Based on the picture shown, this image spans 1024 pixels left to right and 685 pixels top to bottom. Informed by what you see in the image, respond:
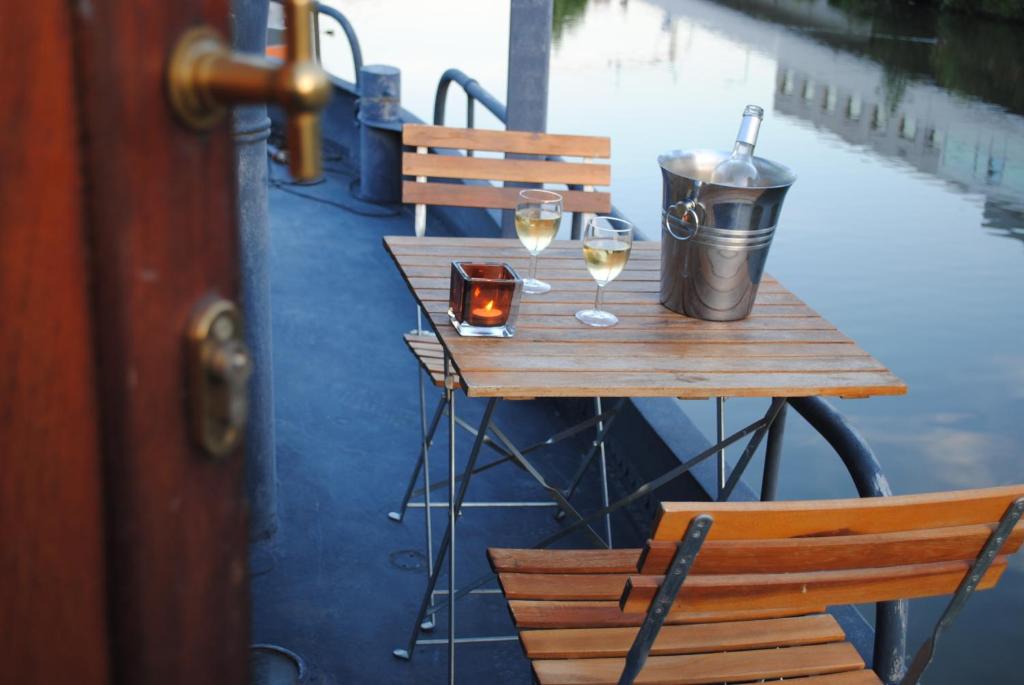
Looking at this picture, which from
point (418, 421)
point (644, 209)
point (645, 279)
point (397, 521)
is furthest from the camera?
point (644, 209)

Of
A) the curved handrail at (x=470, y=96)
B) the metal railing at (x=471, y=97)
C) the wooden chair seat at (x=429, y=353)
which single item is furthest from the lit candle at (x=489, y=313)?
the curved handrail at (x=470, y=96)

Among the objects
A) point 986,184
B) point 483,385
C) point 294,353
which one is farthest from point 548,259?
point 986,184

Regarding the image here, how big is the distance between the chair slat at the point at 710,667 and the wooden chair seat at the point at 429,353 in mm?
836

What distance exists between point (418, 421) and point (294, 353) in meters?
0.69

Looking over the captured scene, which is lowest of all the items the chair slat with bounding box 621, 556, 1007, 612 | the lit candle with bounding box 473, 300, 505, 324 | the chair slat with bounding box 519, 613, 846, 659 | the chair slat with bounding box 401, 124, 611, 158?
Answer: the chair slat with bounding box 519, 613, 846, 659

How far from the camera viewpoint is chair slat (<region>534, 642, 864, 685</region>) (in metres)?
1.57

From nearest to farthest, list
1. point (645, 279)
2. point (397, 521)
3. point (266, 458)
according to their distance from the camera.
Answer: point (645, 279) → point (266, 458) → point (397, 521)

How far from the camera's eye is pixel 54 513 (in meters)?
0.56

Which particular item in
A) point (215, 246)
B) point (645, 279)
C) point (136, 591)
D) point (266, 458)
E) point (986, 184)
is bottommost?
point (986, 184)

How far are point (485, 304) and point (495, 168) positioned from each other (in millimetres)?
1131

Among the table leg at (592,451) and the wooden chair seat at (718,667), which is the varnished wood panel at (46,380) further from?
the table leg at (592,451)

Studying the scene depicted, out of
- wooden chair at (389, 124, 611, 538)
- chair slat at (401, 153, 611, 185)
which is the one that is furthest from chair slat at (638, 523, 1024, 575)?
chair slat at (401, 153, 611, 185)

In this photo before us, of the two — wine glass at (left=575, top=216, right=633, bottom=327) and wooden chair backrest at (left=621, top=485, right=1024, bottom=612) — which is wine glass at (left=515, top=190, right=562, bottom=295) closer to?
wine glass at (left=575, top=216, right=633, bottom=327)

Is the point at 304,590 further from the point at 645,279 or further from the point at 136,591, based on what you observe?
the point at 136,591
